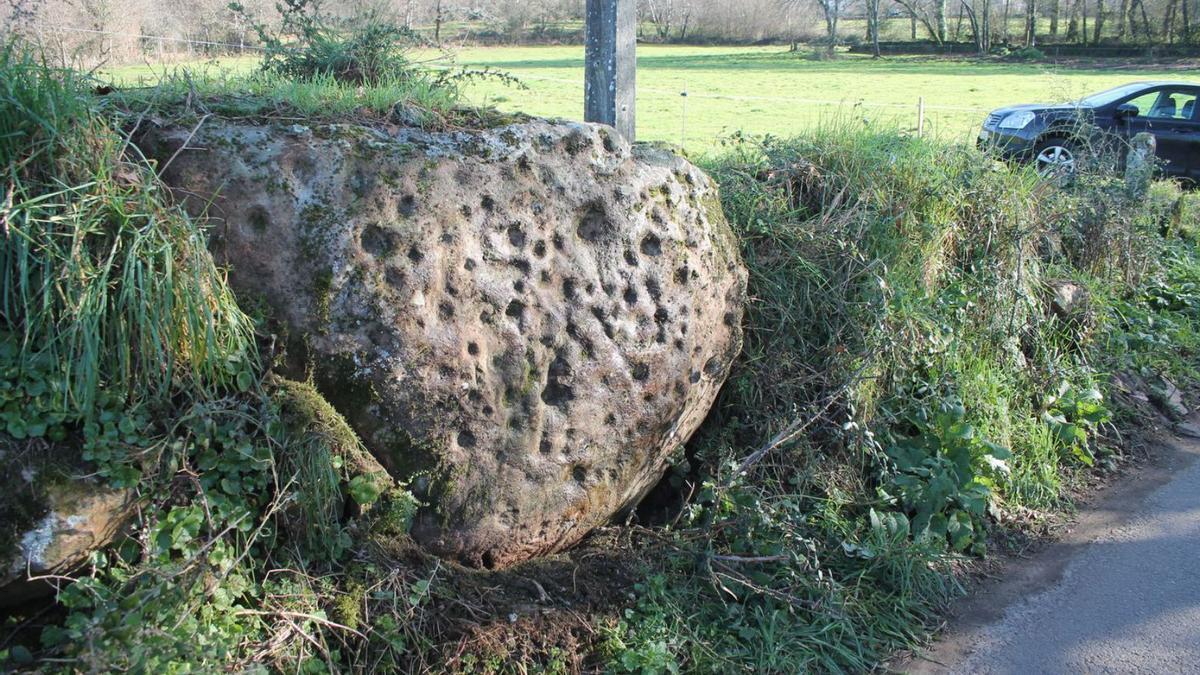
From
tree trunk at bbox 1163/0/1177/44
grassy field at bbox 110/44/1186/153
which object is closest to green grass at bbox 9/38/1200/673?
grassy field at bbox 110/44/1186/153

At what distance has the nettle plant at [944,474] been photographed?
16.6ft

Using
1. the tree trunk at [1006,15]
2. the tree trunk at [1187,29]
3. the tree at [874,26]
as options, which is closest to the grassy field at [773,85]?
the tree at [874,26]

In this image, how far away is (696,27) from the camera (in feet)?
205

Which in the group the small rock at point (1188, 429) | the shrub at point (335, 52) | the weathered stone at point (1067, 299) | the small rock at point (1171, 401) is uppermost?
the shrub at point (335, 52)

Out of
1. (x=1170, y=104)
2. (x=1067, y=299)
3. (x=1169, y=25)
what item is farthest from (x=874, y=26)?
(x=1067, y=299)

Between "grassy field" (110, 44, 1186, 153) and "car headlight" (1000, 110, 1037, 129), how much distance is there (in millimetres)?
635

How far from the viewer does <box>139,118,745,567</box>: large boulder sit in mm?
3805

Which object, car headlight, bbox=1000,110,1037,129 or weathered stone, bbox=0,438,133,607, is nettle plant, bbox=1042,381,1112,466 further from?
car headlight, bbox=1000,110,1037,129

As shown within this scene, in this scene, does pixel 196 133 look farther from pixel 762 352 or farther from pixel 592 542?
pixel 762 352

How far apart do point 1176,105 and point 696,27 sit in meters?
50.1

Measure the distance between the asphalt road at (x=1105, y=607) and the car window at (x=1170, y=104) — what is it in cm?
1113

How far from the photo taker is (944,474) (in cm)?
518

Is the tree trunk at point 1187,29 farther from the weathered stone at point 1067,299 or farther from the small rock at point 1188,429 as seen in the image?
the small rock at point 1188,429

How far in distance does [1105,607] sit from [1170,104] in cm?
1288
